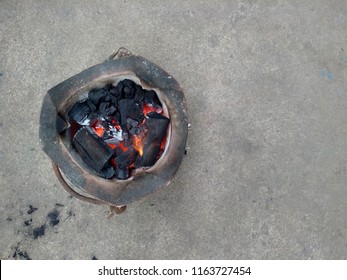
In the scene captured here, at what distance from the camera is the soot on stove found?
298 cm

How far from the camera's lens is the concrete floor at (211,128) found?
11.7ft

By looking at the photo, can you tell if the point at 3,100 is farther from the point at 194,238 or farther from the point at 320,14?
the point at 320,14

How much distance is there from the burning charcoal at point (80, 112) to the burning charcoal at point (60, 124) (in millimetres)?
139

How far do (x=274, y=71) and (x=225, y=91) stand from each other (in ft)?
1.60

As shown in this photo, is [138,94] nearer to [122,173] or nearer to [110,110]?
[110,110]

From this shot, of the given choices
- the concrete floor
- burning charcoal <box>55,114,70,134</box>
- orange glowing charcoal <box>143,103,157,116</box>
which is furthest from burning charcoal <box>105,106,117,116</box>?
the concrete floor

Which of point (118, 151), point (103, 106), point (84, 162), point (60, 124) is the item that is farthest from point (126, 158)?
point (60, 124)

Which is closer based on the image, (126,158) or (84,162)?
(84,162)

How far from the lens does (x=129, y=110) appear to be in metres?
3.06

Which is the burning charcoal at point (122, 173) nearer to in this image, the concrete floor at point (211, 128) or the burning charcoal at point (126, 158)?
the burning charcoal at point (126, 158)

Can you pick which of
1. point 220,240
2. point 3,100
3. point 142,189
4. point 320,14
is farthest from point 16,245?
point 320,14

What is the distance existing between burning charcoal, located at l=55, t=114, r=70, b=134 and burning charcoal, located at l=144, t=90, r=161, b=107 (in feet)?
2.04

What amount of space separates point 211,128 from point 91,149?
1.16m

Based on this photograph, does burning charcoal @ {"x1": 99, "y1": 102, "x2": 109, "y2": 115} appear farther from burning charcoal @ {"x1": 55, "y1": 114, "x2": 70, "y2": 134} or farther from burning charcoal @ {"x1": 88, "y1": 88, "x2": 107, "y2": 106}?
burning charcoal @ {"x1": 55, "y1": 114, "x2": 70, "y2": 134}
